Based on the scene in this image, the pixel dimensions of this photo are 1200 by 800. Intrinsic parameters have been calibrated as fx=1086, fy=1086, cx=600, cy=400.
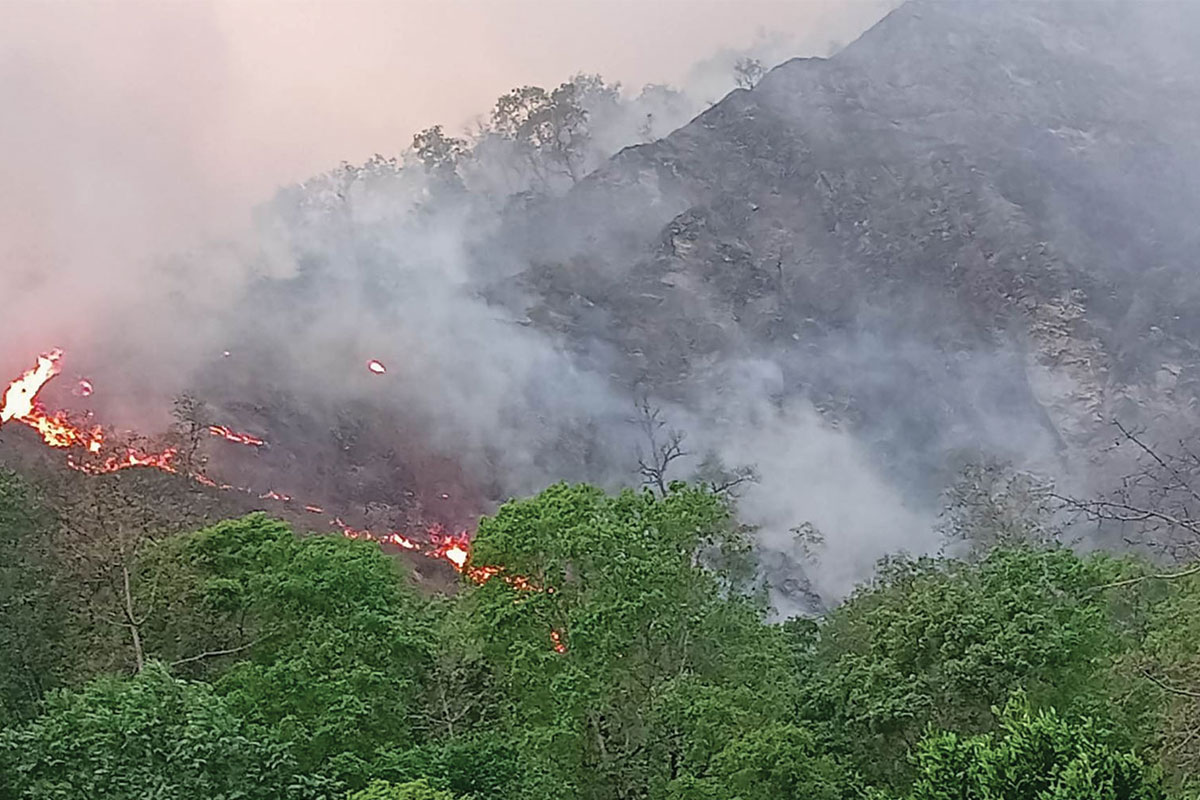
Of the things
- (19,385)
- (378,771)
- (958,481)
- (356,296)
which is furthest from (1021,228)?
(378,771)

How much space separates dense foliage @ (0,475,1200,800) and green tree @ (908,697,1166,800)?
1.59 ft

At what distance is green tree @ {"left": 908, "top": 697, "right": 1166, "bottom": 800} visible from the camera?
35.0 feet

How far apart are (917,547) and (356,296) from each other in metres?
39.9

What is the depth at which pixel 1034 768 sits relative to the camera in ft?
36.4

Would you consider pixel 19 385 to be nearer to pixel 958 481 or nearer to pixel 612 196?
pixel 612 196

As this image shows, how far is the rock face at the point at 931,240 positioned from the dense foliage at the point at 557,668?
48.0 metres

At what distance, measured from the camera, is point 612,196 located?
8744 cm

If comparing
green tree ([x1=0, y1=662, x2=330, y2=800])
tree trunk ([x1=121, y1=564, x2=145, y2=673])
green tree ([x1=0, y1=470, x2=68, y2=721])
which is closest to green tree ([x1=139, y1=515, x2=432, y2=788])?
tree trunk ([x1=121, y1=564, x2=145, y2=673])

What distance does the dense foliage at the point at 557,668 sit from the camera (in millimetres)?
14727

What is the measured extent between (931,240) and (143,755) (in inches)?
2883

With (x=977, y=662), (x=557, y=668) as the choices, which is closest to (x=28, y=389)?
(x=557, y=668)

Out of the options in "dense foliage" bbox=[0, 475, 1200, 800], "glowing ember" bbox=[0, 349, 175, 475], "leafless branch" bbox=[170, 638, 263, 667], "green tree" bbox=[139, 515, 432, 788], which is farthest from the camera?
"glowing ember" bbox=[0, 349, 175, 475]

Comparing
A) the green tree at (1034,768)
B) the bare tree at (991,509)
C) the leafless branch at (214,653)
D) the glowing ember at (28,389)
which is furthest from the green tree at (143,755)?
the glowing ember at (28,389)

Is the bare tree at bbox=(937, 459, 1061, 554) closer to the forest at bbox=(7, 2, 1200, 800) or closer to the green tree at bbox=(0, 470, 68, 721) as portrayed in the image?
the forest at bbox=(7, 2, 1200, 800)
